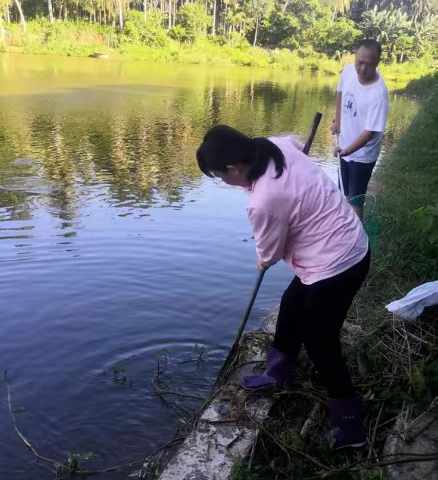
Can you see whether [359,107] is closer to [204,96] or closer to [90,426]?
[90,426]

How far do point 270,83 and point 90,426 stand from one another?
94.5ft

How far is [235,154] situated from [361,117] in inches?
Result: 106

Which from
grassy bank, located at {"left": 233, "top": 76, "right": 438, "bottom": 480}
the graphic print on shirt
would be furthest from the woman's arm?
the graphic print on shirt

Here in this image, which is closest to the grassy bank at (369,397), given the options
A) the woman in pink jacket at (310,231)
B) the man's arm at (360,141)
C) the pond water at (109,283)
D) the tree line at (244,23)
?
the woman in pink jacket at (310,231)

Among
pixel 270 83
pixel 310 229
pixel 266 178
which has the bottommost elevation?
pixel 270 83

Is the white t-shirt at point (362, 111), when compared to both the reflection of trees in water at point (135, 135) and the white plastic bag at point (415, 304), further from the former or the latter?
the reflection of trees in water at point (135, 135)

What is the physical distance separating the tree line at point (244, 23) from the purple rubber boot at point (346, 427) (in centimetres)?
4367

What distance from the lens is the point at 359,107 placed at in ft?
14.2

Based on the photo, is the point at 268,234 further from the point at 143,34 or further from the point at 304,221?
the point at 143,34

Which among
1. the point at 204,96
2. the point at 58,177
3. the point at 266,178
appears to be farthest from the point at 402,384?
the point at 204,96

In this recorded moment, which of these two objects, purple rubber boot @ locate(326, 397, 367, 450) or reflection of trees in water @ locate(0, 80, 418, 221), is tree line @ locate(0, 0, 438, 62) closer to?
reflection of trees in water @ locate(0, 80, 418, 221)

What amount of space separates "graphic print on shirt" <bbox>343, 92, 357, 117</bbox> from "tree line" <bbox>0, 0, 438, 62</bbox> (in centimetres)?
4103

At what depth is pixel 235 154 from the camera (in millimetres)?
2037

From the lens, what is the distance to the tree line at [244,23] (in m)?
44.7
